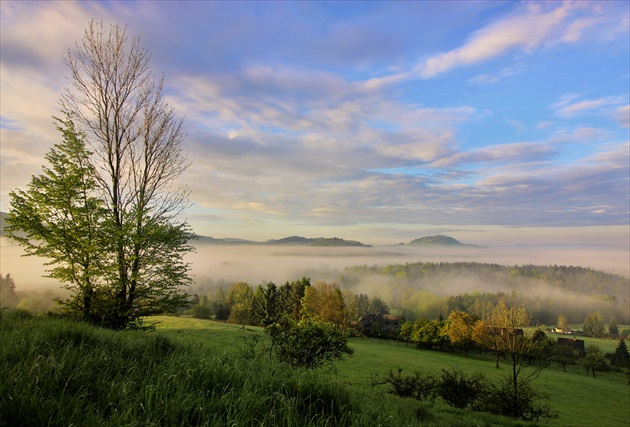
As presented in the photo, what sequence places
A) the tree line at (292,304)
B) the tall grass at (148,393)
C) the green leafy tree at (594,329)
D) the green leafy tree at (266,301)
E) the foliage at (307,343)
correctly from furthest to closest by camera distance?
the green leafy tree at (594,329) < the green leafy tree at (266,301) < the tree line at (292,304) < the foliage at (307,343) < the tall grass at (148,393)

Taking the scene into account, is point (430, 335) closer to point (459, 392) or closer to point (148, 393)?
point (459, 392)

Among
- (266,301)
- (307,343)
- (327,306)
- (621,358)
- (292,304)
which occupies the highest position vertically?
(307,343)

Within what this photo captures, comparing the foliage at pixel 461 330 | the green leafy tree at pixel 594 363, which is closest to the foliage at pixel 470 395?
the foliage at pixel 461 330

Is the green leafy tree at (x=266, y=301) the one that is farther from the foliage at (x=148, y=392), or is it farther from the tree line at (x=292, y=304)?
the foliage at (x=148, y=392)

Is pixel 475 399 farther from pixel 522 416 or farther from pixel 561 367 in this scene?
pixel 561 367

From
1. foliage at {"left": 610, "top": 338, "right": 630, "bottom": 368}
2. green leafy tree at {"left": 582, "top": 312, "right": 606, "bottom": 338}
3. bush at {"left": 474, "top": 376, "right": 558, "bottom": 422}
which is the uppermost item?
bush at {"left": 474, "top": 376, "right": 558, "bottom": 422}

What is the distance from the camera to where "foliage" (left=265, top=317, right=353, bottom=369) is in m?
12.7

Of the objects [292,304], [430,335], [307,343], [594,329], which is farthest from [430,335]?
[594,329]

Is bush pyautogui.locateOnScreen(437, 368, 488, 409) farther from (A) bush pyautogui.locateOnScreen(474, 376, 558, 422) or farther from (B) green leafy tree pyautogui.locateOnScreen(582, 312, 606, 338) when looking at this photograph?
(B) green leafy tree pyautogui.locateOnScreen(582, 312, 606, 338)

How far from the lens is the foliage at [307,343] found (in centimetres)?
1268

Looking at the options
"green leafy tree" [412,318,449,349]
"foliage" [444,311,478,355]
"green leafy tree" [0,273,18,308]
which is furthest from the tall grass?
"green leafy tree" [412,318,449,349]

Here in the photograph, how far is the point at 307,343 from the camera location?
13.0 metres

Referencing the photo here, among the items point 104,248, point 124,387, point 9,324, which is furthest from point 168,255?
point 124,387

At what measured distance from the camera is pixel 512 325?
20672mm
